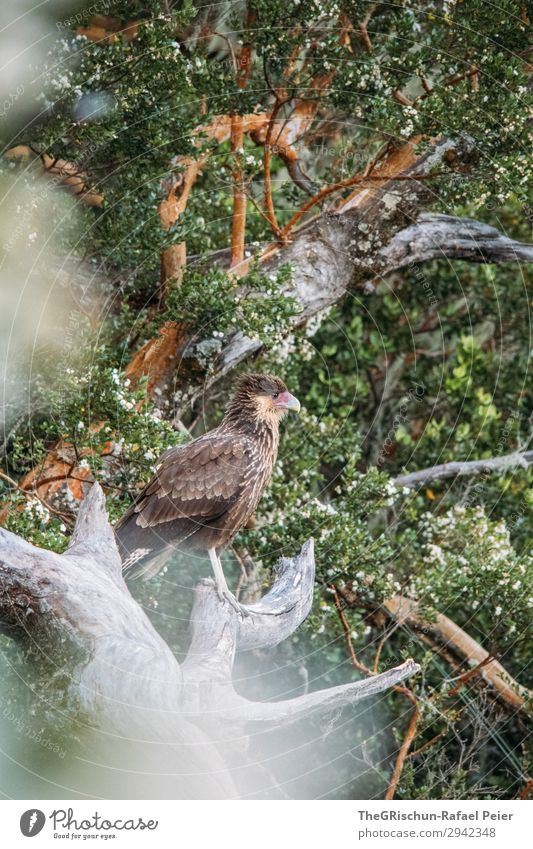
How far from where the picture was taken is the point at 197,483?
541 cm

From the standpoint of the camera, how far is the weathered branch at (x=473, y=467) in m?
8.27

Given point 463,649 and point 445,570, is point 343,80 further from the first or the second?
point 463,649

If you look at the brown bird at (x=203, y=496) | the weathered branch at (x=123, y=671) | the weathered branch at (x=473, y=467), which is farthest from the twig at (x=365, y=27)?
the weathered branch at (x=123, y=671)

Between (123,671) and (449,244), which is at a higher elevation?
(123,671)

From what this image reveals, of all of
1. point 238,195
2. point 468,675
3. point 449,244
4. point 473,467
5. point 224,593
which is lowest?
point 473,467

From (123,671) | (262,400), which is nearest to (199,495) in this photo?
(262,400)

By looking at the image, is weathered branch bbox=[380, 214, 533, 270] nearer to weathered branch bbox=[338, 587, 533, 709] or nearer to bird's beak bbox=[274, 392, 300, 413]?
bird's beak bbox=[274, 392, 300, 413]

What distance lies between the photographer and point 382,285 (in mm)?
9672

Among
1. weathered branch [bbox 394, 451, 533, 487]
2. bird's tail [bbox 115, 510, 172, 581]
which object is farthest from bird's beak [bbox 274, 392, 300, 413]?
weathered branch [bbox 394, 451, 533, 487]

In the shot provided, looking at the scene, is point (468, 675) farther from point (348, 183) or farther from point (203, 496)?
point (348, 183)

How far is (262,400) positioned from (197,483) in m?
0.69

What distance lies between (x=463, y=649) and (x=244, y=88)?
4.26 meters

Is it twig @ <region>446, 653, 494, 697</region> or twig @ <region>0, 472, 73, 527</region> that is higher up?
twig @ <region>0, 472, 73, 527</region>

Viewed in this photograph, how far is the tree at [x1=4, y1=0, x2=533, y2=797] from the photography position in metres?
6.07
